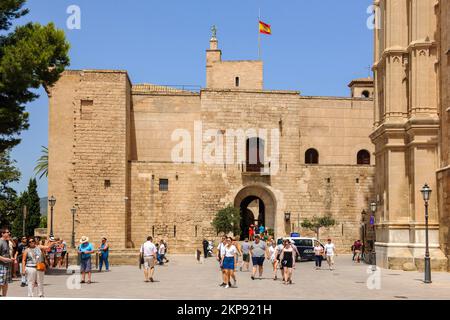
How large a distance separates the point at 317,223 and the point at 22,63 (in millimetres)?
26641

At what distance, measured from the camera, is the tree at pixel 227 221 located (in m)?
44.1

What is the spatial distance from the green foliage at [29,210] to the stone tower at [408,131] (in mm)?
42710

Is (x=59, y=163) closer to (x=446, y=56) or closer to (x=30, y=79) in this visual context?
(x=30, y=79)

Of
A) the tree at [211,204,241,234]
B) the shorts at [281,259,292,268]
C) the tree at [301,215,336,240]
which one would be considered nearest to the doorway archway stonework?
the tree at [301,215,336,240]

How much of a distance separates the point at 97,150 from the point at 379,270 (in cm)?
2327

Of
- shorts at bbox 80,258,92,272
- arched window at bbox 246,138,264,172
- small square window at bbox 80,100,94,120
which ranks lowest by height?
shorts at bbox 80,258,92,272

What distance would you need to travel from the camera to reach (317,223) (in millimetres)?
45375

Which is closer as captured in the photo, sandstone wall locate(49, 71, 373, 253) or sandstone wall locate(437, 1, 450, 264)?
sandstone wall locate(437, 1, 450, 264)

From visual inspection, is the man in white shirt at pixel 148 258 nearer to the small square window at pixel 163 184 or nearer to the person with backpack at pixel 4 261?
the person with backpack at pixel 4 261

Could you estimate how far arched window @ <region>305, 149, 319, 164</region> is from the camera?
50938 millimetres

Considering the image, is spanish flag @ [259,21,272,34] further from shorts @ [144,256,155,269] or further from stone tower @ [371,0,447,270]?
shorts @ [144,256,155,269]

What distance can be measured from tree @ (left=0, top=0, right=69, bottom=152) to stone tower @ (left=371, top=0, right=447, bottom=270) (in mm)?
13054

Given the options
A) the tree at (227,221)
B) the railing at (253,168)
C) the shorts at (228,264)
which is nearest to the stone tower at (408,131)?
the shorts at (228,264)
